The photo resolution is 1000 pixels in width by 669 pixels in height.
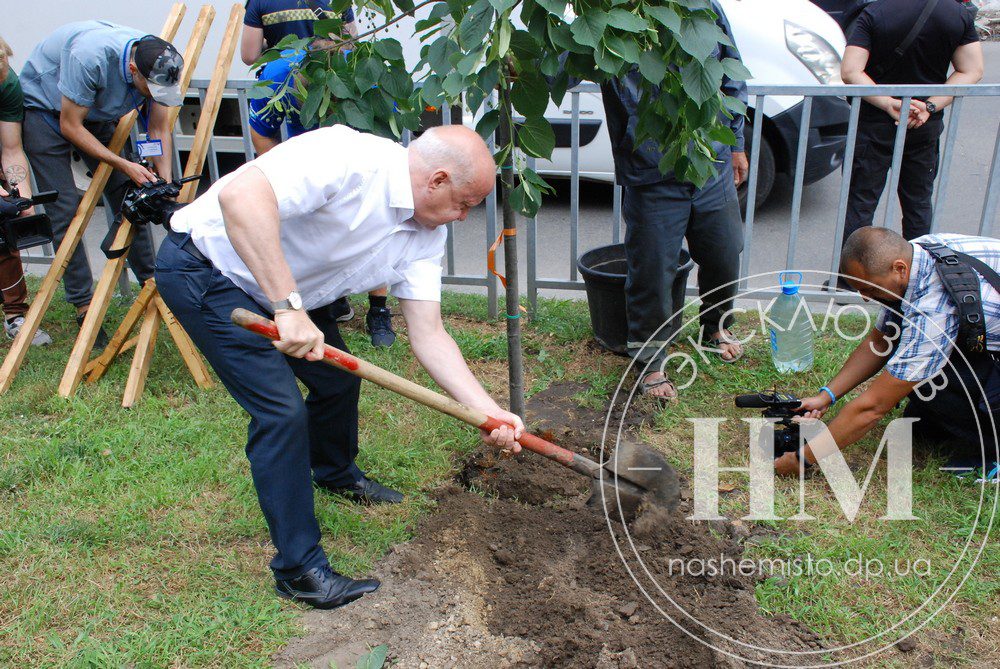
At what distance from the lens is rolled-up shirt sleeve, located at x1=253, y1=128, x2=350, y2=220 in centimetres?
241

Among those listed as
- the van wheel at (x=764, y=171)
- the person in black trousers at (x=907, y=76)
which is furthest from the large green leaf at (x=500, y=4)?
the van wheel at (x=764, y=171)

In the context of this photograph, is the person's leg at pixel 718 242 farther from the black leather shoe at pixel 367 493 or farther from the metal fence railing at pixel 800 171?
the black leather shoe at pixel 367 493

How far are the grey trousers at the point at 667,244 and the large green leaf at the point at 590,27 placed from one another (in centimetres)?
148

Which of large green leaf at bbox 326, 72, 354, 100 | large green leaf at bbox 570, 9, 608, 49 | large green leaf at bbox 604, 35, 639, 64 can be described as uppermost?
large green leaf at bbox 570, 9, 608, 49

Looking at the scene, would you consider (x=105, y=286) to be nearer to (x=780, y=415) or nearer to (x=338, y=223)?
(x=338, y=223)

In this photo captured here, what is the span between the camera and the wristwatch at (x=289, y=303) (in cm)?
239

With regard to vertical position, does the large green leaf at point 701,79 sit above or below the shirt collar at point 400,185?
above

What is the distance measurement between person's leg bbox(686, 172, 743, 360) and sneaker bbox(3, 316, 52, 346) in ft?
12.2

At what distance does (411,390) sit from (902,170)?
3681 millimetres

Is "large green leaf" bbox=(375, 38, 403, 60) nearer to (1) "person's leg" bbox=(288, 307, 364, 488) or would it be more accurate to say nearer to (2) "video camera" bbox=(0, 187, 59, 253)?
(1) "person's leg" bbox=(288, 307, 364, 488)

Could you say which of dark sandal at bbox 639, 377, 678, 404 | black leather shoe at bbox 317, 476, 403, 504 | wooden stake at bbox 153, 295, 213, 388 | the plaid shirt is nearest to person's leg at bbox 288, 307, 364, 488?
black leather shoe at bbox 317, 476, 403, 504

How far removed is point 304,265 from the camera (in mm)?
2709

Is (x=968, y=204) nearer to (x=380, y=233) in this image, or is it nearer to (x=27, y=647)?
(x=380, y=233)

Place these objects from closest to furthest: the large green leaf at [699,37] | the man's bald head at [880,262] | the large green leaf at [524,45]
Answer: the large green leaf at [699,37], the large green leaf at [524,45], the man's bald head at [880,262]
